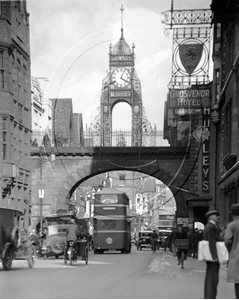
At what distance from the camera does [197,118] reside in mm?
63125

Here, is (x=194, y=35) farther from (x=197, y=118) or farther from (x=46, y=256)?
(x=197, y=118)

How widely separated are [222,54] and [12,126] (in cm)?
1509

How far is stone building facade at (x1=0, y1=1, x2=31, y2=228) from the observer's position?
164 feet

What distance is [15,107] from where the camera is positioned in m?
52.3

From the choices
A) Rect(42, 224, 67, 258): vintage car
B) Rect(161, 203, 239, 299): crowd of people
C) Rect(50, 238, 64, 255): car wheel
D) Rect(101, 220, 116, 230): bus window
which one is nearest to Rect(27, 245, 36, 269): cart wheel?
Rect(42, 224, 67, 258): vintage car

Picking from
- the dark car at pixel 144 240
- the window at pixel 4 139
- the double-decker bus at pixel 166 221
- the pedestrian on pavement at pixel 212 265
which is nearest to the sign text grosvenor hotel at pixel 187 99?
the window at pixel 4 139

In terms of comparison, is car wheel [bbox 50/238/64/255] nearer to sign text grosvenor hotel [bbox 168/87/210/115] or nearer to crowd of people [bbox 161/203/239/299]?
sign text grosvenor hotel [bbox 168/87/210/115]

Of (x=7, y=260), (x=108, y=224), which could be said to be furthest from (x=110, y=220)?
(x=7, y=260)

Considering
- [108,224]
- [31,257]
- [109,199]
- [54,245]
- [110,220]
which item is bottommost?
[31,257]

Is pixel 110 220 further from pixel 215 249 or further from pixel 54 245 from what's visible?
pixel 215 249

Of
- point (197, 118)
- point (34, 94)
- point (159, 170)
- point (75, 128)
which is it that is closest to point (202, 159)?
point (197, 118)

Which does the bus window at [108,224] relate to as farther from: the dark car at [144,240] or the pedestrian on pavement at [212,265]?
the pedestrian on pavement at [212,265]

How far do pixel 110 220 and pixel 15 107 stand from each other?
10018mm

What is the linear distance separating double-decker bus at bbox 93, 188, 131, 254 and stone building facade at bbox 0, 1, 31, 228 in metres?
5.25
